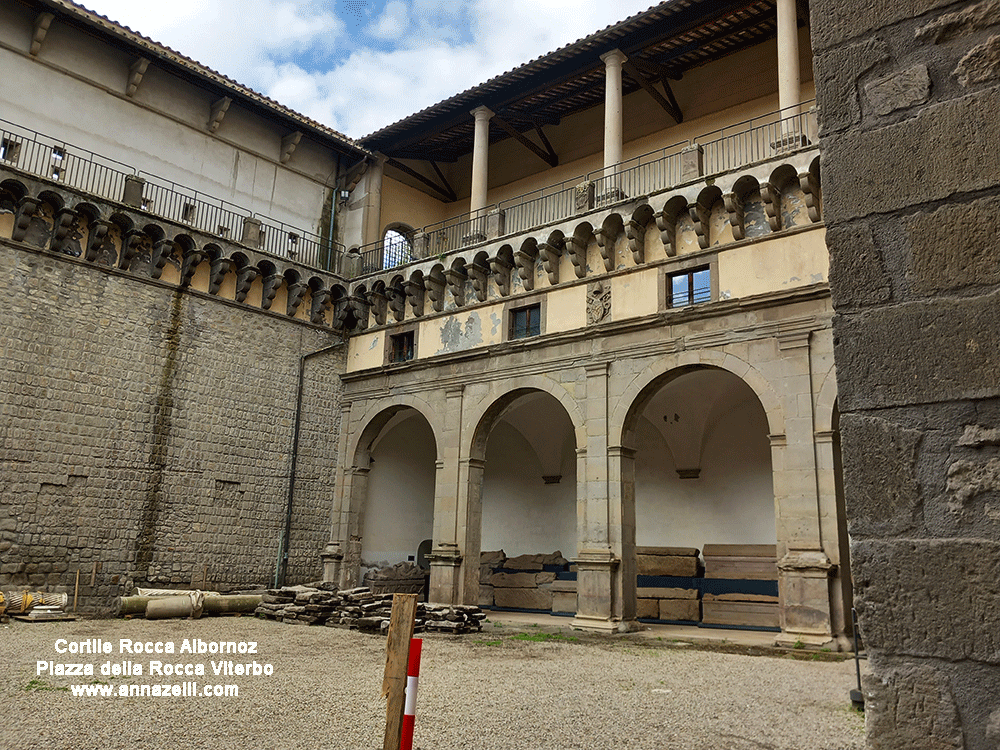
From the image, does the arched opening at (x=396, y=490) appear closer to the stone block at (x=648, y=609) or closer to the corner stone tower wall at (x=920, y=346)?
the stone block at (x=648, y=609)

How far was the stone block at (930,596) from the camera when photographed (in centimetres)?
218

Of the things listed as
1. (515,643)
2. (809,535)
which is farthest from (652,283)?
(515,643)

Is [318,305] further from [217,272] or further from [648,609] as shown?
[648,609]

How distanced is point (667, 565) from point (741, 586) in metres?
1.71

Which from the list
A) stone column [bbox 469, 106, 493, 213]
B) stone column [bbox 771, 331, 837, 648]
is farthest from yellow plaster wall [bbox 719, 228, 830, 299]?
stone column [bbox 469, 106, 493, 213]

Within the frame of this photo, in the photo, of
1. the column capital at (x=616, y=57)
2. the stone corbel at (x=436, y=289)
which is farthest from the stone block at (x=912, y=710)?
the stone corbel at (x=436, y=289)

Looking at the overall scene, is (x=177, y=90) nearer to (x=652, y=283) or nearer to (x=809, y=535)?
(x=652, y=283)

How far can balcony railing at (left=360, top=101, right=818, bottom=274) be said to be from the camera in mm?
13984

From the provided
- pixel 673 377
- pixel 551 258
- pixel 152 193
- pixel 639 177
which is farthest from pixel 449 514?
pixel 152 193

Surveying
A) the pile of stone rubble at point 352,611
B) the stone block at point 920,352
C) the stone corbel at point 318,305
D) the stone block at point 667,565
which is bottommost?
the pile of stone rubble at point 352,611

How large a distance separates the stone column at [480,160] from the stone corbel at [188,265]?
6.36 metres

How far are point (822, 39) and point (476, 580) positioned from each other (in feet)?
48.1

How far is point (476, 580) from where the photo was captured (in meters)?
16.2

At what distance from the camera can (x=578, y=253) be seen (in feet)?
51.0
